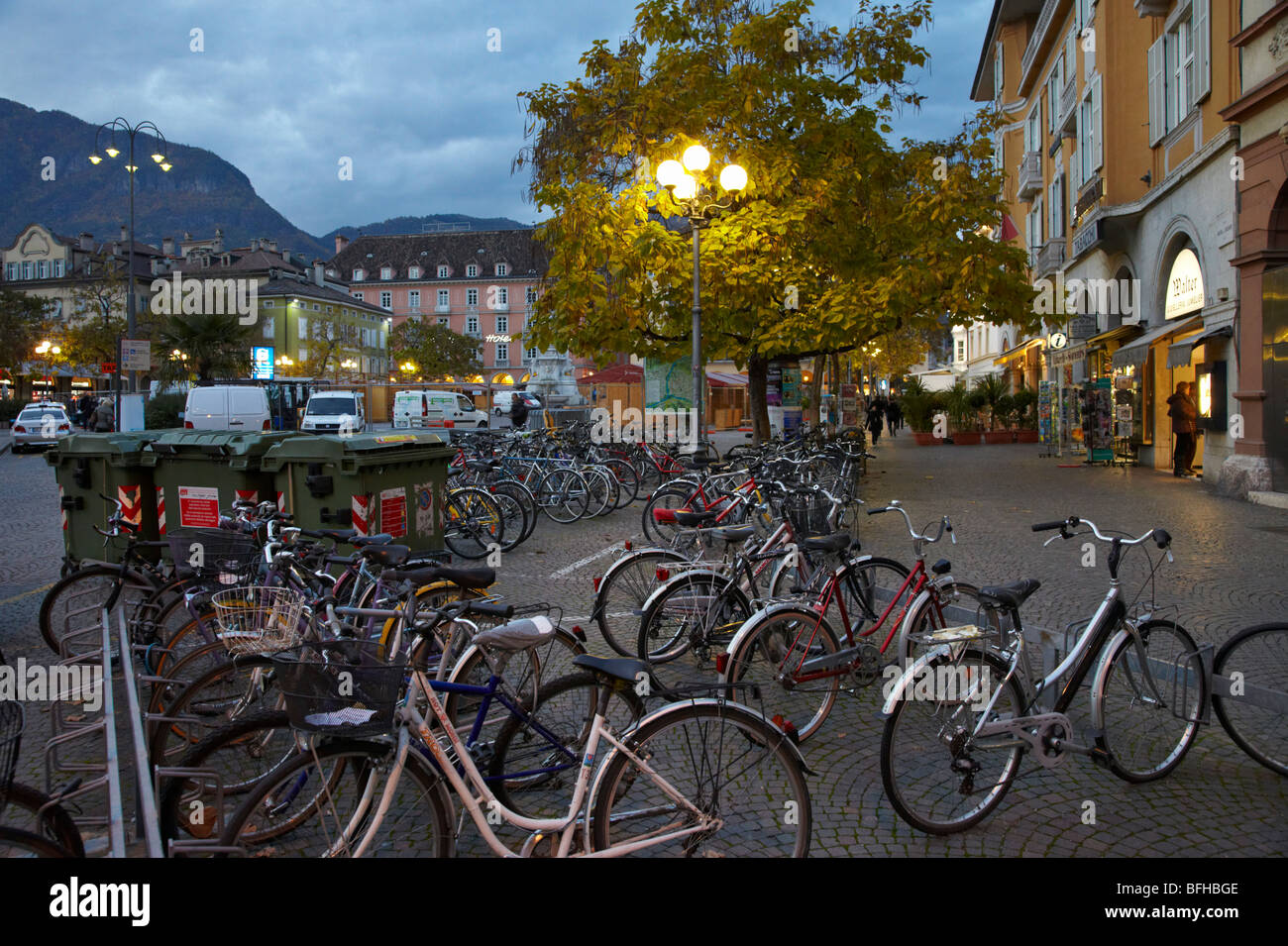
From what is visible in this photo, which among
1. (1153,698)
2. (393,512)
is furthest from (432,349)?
(1153,698)

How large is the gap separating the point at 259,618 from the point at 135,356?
2414 cm

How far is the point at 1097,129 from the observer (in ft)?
66.4

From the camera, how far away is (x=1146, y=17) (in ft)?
60.3

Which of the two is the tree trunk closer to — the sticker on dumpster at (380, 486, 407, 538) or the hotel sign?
the hotel sign

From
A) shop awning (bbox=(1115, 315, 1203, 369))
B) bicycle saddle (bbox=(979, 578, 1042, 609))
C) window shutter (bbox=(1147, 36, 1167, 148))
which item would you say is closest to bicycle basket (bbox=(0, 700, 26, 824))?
bicycle saddle (bbox=(979, 578, 1042, 609))

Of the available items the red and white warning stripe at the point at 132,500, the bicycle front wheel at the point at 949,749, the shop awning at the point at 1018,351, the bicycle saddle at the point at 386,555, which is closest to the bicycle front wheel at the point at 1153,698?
the bicycle front wheel at the point at 949,749

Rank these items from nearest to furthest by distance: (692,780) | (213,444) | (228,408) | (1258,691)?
(692,780), (1258,691), (213,444), (228,408)

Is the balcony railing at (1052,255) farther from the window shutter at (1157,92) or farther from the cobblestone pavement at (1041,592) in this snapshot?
the cobblestone pavement at (1041,592)

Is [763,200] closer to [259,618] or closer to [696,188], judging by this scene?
[696,188]

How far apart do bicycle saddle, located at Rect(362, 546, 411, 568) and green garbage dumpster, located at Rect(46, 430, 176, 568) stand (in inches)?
159

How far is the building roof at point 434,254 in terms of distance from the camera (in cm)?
9119

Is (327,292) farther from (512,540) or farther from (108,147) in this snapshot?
(512,540)

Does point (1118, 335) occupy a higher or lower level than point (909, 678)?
higher

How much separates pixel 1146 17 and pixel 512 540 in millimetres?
16634
